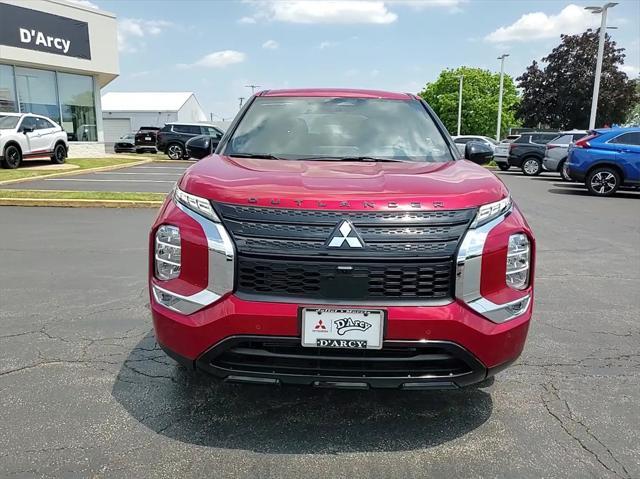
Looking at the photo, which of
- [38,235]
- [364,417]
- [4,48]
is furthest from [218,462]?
[4,48]

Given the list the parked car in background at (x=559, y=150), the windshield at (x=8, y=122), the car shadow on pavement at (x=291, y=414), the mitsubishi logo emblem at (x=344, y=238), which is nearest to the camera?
the mitsubishi logo emblem at (x=344, y=238)

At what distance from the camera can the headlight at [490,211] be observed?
245 centimetres

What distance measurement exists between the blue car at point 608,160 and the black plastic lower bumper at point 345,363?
512 inches

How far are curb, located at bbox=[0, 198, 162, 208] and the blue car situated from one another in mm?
10543

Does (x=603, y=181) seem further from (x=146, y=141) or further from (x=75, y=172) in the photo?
(x=146, y=141)

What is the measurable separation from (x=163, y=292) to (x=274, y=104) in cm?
199

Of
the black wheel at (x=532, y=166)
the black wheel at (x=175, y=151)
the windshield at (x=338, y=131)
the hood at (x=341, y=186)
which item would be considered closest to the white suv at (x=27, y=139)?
the black wheel at (x=175, y=151)

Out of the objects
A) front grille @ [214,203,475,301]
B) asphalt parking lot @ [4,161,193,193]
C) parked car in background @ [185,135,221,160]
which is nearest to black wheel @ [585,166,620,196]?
asphalt parking lot @ [4,161,193,193]

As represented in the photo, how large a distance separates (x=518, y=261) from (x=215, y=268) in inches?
56.0

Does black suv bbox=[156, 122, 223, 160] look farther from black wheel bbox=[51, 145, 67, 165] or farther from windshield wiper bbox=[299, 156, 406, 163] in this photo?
windshield wiper bbox=[299, 156, 406, 163]

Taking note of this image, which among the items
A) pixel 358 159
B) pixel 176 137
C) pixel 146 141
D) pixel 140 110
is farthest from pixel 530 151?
pixel 140 110

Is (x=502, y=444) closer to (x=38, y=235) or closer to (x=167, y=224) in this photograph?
(x=167, y=224)

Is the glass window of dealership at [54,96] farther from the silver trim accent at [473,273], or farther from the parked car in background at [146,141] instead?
the silver trim accent at [473,273]

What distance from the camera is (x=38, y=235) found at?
7348 millimetres
